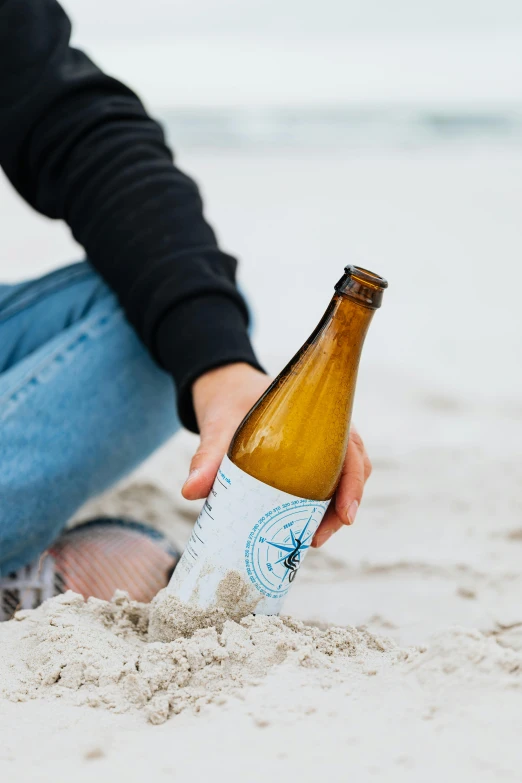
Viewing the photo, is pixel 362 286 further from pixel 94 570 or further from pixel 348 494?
pixel 94 570

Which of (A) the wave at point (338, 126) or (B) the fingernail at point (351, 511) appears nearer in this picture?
(B) the fingernail at point (351, 511)

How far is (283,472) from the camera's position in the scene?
1.02 metres

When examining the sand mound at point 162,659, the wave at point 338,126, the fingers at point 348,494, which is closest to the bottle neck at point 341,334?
the fingers at point 348,494

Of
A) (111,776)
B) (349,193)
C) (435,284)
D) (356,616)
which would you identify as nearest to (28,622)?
(111,776)

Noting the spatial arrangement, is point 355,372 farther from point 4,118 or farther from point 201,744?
point 4,118

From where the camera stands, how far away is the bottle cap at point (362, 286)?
1011 mm

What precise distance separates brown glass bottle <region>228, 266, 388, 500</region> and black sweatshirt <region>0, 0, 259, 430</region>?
0.24 m

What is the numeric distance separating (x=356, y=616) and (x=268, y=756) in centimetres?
60

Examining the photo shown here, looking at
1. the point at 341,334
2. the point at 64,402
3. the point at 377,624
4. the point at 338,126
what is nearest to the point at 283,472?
the point at 341,334

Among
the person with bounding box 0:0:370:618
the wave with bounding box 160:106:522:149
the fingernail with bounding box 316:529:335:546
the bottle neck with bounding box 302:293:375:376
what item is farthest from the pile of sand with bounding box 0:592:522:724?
the wave with bounding box 160:106:522:149

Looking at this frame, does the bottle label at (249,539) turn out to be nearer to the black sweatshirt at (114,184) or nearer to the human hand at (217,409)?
the human hand at (217,409)

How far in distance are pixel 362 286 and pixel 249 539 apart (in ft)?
1.21

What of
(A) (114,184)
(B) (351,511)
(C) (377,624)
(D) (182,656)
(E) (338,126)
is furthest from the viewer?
Answer: (E) (338,126)

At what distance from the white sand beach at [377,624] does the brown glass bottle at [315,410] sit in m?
0.21
